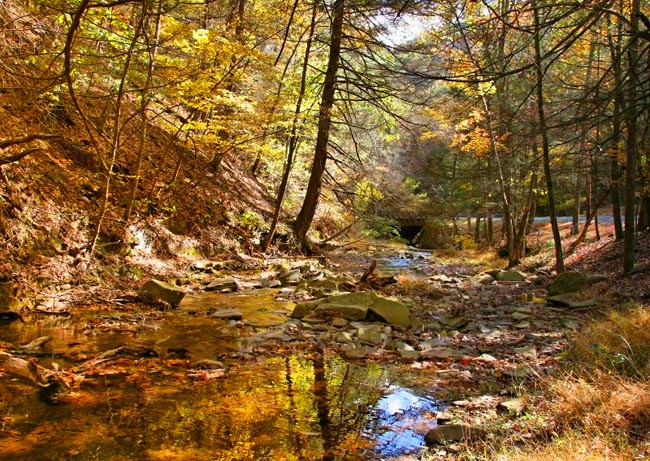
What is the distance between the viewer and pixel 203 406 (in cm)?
401

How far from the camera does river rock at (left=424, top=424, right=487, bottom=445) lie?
3537 mm

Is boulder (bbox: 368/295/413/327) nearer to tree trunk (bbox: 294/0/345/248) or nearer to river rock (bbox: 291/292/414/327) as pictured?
river rock (bbox: 291/292/414/327)

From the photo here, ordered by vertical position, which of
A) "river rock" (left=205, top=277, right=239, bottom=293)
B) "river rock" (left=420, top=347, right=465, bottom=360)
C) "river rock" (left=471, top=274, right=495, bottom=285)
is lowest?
"river rock" (left=471, top=274, right=495, bottom=285)

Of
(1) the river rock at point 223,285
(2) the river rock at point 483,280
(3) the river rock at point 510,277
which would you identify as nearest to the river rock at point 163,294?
(1) the river rock at point 223,285

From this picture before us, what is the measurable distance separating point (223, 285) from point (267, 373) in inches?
192

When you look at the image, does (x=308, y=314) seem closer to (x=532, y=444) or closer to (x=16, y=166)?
(x=532, y=444)

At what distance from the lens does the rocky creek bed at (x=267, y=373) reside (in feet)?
11.4

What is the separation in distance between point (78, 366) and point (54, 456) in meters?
1.67

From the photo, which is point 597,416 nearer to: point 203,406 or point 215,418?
point 215,418

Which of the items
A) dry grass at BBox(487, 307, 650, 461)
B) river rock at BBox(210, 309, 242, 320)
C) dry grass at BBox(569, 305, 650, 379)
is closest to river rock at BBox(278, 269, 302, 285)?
river rock at BBox(210, 309, 242, 320)

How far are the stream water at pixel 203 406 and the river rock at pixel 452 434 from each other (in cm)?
11

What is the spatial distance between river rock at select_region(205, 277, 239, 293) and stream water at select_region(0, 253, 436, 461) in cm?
326

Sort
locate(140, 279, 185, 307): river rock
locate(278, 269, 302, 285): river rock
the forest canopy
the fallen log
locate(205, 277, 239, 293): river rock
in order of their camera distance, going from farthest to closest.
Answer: locate(278, 269, 302, 285): river rock < locate(205, 277, 239, 293): river rock < locate(140, 279, 185, 307): river rock < the forest canopy < the fallen log

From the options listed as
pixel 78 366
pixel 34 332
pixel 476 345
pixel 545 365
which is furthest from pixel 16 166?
pixel 545 365
